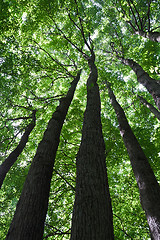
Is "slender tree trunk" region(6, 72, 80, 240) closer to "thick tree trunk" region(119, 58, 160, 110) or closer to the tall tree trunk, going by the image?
the tall tree trunk

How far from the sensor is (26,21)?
889 centimetres

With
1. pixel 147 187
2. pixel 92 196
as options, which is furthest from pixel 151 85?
pixel 92 196

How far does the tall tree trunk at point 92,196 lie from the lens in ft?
5.22

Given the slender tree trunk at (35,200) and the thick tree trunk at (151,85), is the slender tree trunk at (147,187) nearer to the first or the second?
the thick tree trunk at (151,85)

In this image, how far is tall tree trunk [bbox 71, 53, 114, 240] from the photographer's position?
5.22 ft

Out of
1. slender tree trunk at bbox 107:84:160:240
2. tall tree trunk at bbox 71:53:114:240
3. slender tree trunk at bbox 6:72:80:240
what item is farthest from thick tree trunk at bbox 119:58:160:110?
slender tree trunk at bbox 6:72:80:240

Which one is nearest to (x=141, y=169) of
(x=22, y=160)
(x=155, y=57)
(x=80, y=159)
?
(x=80, y=159)

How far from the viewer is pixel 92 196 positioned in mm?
1931

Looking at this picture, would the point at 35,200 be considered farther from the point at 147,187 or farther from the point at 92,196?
the point at 147,187

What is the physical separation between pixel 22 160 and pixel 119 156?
7143mm

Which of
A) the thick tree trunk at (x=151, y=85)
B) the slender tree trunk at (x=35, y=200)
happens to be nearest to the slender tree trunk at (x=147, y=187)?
the thick tree trunk at (x=151, y=85)

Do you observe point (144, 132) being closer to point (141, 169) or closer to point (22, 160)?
point (141, 169)

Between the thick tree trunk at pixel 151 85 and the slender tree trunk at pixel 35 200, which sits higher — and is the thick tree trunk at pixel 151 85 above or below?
above

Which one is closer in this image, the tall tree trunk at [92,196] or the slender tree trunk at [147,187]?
the tall tree trunk at [92,196]
